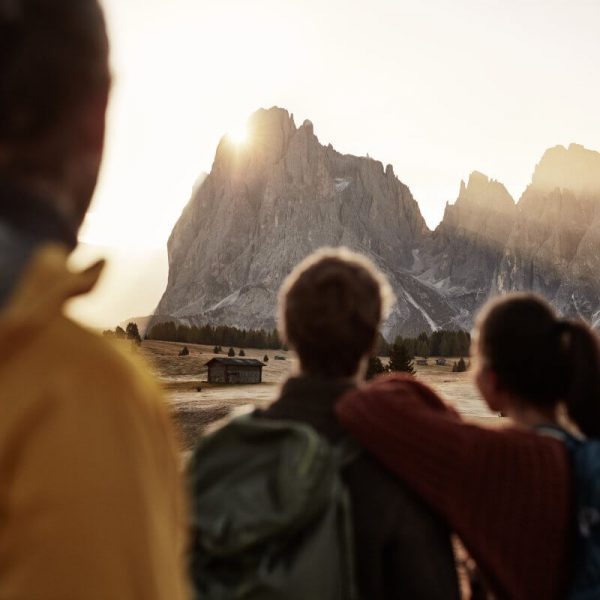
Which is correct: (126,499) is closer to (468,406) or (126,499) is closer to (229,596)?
(229,596)

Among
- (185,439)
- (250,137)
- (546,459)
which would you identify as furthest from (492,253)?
(546,459)

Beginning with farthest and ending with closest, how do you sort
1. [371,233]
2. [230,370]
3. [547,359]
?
[371,233] → [230,370] → [547,359]

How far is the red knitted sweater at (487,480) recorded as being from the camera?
8.62 feet

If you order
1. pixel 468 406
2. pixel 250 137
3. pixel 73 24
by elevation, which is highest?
pixel 250 137

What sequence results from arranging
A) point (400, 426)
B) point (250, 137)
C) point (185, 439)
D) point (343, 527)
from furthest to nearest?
point (250, 137)
point (185, 439)
point (400, 426)
point (343, 527)

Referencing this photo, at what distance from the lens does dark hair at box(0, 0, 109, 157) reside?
3.33 feet

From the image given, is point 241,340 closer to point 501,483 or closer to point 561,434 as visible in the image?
point 561,434

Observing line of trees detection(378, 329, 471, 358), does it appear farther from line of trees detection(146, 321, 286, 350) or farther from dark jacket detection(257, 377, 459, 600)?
dark jacket detection(257, 377, 459, 600)

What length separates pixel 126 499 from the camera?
2.89 feet

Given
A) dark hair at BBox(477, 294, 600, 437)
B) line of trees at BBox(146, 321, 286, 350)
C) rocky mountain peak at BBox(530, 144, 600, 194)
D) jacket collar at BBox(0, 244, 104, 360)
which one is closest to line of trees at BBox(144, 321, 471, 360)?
line of trees at BBox(146, 321, 286, 350)

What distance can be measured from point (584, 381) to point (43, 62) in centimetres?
265

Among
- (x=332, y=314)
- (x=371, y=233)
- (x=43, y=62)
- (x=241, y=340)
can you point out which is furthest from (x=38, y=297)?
(x=371, y=233)

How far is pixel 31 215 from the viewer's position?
97 centimetres

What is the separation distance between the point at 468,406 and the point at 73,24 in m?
37.7
